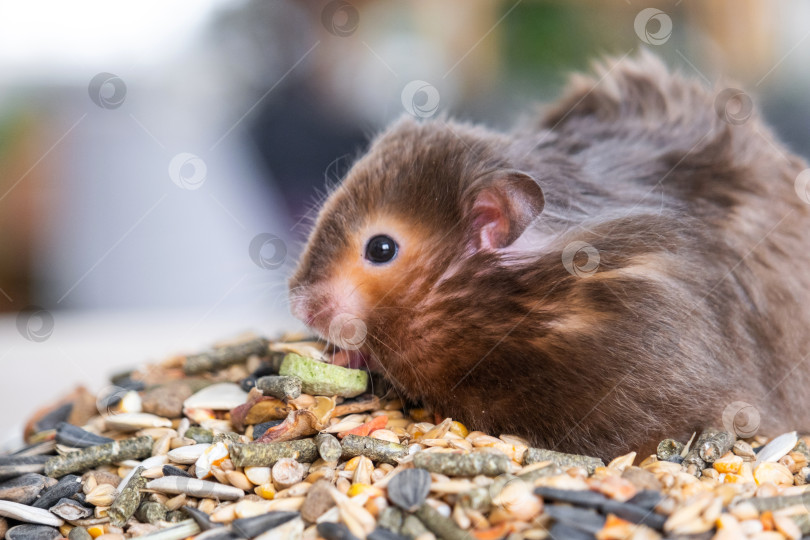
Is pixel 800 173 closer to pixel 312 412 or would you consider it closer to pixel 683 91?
pixel 683 91

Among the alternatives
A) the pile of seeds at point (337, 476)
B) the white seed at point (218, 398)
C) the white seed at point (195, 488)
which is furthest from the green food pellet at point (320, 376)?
the white seed at point (195, 488)

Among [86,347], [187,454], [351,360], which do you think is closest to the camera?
[187,454]

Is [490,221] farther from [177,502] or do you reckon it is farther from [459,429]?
[177,502]

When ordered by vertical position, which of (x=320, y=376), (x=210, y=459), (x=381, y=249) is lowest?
(x=210, y=459)

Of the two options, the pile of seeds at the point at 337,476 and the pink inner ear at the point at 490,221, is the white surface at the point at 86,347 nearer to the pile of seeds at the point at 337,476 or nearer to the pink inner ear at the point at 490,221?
the pile of seeds at the point at 337,476

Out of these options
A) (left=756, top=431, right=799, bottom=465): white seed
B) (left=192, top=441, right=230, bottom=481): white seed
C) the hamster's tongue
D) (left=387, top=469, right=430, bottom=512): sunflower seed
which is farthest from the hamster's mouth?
(left=756, top=431, right=799, bottom=465): white seed

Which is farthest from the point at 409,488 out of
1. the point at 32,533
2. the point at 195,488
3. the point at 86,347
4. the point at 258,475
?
the point at 86,347

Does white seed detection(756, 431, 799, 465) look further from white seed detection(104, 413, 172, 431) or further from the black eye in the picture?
white seed detection(104, 413, 172, 431)
